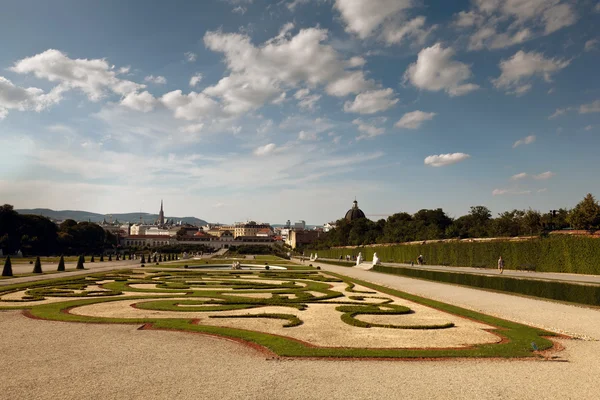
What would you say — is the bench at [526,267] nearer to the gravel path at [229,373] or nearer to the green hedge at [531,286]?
the green hedge at [531,286]

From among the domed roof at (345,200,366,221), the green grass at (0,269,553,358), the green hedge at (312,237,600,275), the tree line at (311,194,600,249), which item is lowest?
the green grass at (0,269,553,358)

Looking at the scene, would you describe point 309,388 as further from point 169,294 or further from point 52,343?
point 169,294

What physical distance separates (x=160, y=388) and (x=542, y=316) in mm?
12403

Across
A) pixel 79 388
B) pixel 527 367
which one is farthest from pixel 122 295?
pixel 527 367

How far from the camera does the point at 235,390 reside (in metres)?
6.47

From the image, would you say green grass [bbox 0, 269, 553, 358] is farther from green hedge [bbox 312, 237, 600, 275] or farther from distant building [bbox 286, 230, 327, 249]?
distant building [bbox 286, 230, 327, 249]

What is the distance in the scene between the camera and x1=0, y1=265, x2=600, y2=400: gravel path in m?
6.46

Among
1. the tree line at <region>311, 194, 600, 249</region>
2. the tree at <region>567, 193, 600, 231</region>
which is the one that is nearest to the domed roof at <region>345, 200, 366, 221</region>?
the tree line at <region>311, 194, 600, 249</region>

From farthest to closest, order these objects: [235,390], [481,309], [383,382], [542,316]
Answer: [481,309], [542,316], [383,382], [235,390]

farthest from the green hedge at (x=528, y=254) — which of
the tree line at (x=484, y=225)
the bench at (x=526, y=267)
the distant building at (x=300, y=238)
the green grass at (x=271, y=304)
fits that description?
the distant building at (x=300, y=238)

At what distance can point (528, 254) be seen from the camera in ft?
113

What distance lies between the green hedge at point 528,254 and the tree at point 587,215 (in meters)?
9.55

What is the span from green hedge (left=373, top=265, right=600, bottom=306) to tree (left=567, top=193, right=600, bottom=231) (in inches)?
868

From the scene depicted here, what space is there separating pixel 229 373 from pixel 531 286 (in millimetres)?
17291
